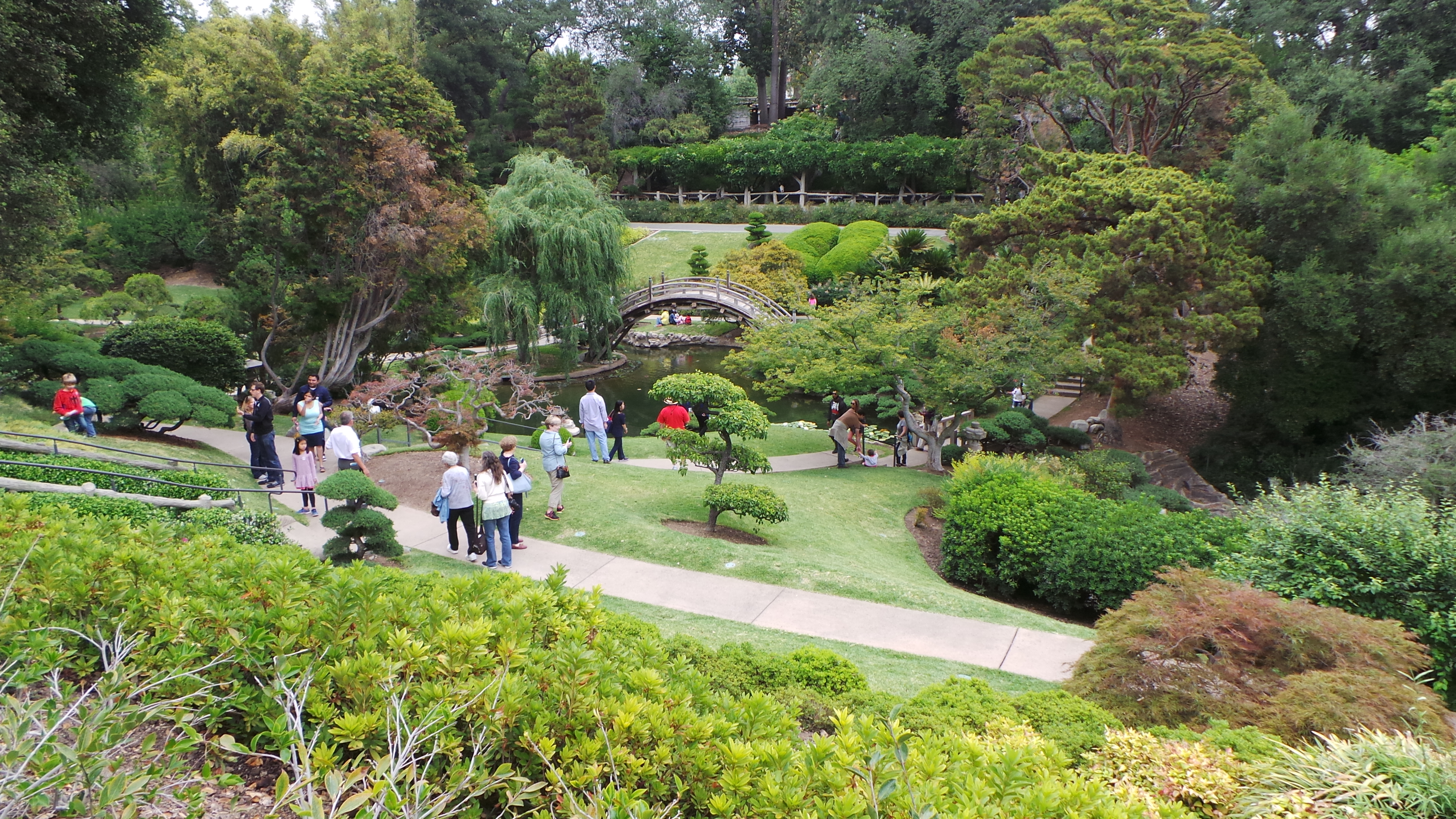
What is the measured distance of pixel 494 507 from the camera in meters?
9.35

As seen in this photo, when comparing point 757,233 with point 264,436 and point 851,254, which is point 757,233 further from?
point 264,436

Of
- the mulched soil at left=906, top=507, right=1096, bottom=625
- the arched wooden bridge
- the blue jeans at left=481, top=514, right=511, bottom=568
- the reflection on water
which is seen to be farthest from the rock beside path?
the blue jeans at left=481, top=514, right=511, bottom=568

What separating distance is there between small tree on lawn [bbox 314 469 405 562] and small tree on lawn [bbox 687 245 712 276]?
3105cm

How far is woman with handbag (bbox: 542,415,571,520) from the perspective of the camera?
11125mm

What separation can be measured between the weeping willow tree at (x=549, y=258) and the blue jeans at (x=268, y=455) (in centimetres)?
1413

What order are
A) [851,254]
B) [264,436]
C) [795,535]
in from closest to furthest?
[795,535] → [264,436] → [851,254]

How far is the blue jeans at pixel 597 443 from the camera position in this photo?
15.9 meters

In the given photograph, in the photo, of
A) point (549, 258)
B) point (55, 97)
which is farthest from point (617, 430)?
point (55, 97)

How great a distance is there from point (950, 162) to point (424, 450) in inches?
1513

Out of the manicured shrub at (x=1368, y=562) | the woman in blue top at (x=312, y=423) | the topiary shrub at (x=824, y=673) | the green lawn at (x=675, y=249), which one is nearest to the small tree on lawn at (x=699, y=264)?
the green lawn at (x=675, y=249)

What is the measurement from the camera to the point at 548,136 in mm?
46500

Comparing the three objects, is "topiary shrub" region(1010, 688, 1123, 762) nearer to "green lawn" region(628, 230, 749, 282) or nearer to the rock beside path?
the rock beside path

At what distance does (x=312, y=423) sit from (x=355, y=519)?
4871 millimetres

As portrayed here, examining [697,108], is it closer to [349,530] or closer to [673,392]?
[673,392]
